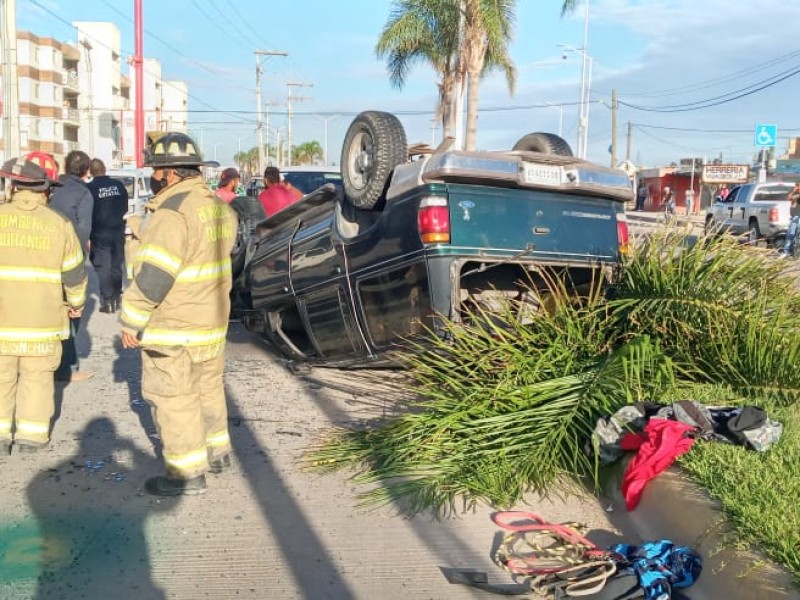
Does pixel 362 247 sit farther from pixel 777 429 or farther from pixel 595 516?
pixel 777 429

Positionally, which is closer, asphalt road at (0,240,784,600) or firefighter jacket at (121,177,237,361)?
asphalt road at (0,240,784,600)

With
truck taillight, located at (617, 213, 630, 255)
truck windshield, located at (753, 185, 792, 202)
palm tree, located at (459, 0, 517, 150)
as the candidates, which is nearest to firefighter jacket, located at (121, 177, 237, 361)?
truck taillight, located at (617, 213, 630, 255)

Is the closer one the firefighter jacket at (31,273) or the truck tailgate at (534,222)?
the firefighter jacket at (31,273)

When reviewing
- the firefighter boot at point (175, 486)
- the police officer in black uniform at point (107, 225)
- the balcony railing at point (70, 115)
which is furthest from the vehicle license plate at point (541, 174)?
the balcony railing at point (70, 115)

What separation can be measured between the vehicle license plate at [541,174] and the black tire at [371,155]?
102cm

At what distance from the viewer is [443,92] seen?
23906mm

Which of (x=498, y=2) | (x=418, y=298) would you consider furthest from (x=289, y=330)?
(x=498, y=2)

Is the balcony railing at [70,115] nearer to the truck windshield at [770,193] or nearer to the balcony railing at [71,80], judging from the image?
the balcony railing at [71,80]

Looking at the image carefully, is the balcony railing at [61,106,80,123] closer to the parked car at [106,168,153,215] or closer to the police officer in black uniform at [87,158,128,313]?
the parked car at [106,168,153,215]

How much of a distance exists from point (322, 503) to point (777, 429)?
2.46 metres

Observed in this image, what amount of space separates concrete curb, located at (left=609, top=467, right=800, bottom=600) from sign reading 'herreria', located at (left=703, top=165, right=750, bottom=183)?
5204 cm

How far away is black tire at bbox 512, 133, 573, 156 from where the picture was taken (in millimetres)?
7262

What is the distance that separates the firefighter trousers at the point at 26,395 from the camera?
5168 millimetres

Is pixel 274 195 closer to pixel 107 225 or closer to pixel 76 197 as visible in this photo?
pixel 107 225
